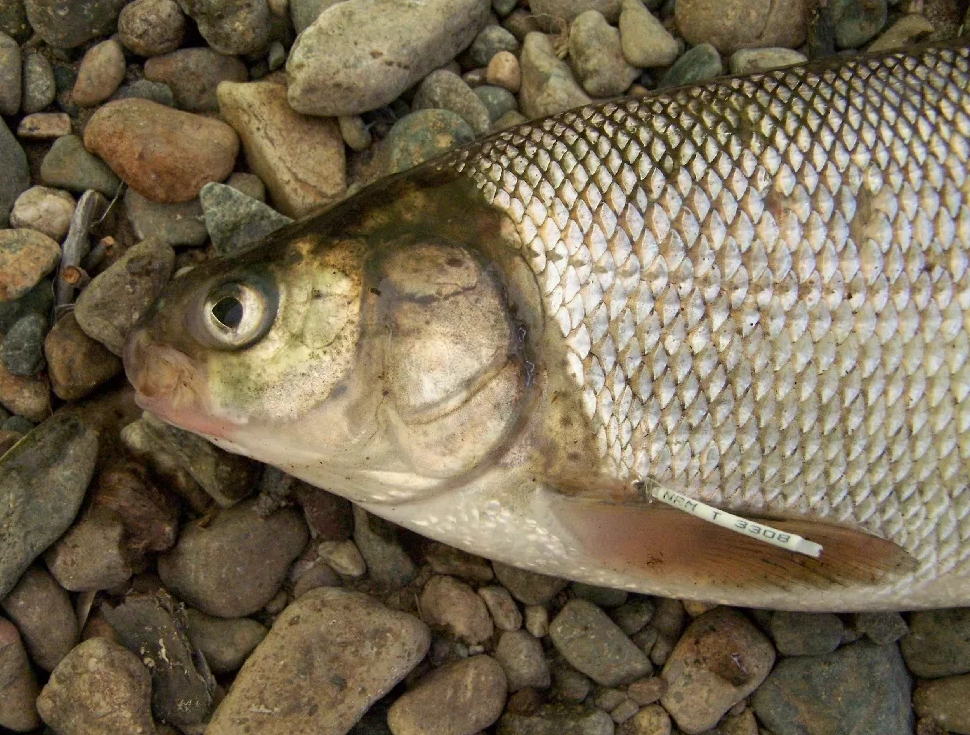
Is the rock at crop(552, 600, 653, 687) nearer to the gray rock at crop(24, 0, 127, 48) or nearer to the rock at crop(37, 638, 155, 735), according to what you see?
the rock at crop(37, 638, 155, 735)

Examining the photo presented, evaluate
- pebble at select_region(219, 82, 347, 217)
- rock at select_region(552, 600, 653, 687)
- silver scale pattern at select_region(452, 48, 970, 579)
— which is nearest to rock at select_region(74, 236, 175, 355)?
pebble at select_region(219, 82, 347, 217)

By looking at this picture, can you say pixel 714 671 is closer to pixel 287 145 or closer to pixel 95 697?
pixel 95 697

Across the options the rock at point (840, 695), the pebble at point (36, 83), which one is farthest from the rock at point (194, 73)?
the rock at point (840, 695)

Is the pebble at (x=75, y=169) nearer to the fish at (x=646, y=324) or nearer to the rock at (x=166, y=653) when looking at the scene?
the fish at (x=646, y=324)

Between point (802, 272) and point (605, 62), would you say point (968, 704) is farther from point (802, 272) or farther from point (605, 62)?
point (605, 62)

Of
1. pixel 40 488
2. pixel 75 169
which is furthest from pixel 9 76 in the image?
pixel 40 488

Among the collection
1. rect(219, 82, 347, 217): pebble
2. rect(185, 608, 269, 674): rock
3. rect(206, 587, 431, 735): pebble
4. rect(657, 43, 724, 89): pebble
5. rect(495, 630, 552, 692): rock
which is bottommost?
rect(495, 630, 552, 692): rock
